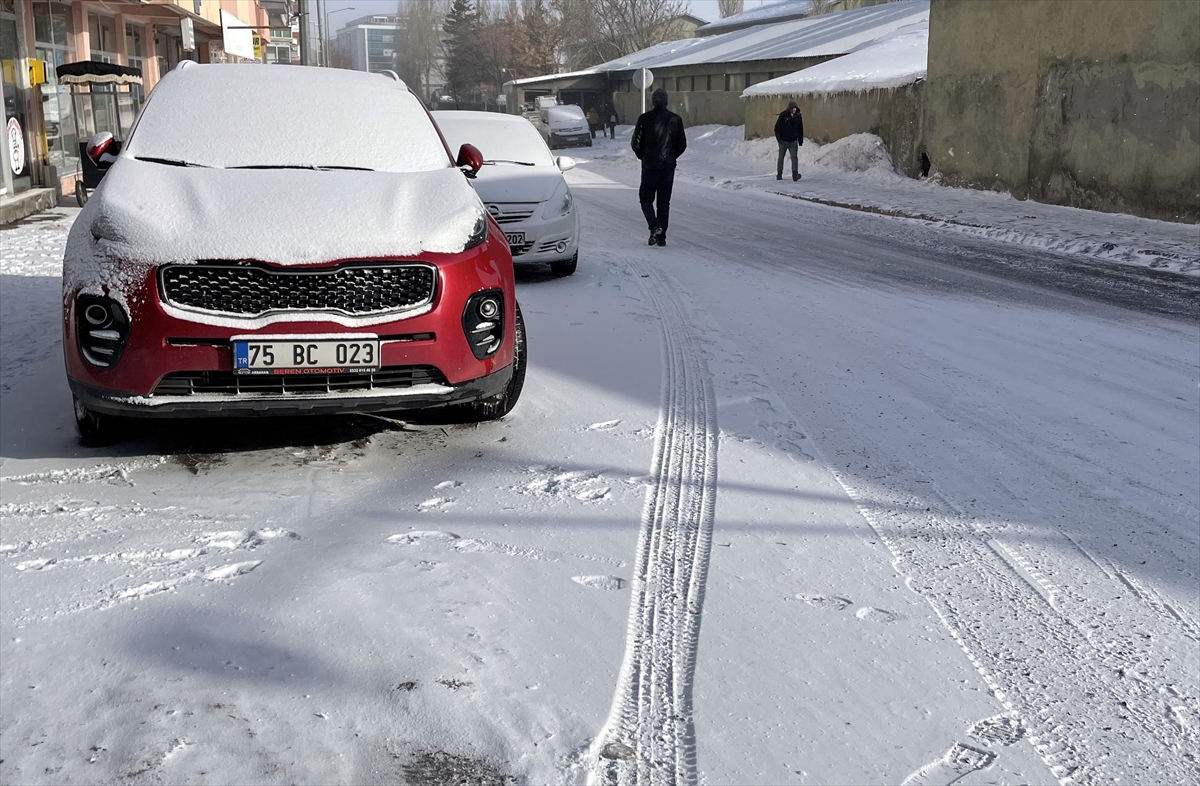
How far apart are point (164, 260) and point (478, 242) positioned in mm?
1263

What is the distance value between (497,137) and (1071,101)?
11193 millimetres

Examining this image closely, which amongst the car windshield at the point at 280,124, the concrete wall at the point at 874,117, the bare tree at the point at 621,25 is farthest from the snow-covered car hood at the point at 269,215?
the bare tree at the point at 621,25

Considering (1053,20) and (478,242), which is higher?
(1053,20)

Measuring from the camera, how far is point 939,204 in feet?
62.4

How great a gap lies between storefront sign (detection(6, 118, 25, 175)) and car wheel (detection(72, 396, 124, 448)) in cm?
1362

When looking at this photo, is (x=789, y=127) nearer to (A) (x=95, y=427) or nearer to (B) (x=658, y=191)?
(B) (x=658, y=191)

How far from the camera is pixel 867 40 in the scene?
37.8 meters

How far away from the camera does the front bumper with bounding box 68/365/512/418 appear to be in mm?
4309

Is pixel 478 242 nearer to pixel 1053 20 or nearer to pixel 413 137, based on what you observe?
pixel 413 137

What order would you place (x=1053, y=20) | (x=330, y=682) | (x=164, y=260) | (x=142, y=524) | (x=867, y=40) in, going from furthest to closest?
(x=867, y=40) < (x=1053, y=20) < (x=164, y=260) < (x=142, y=524) < (x=330, y=682)

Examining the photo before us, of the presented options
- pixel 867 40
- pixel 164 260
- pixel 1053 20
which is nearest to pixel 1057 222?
pixel 1053 20

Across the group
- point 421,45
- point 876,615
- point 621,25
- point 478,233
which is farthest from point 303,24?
point 421,45

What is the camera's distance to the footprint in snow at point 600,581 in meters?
3.51

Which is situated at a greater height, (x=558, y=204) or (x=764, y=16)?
(x=764, y=16)
